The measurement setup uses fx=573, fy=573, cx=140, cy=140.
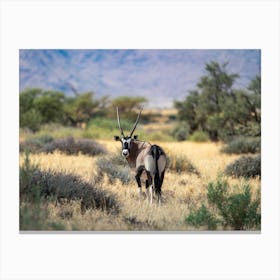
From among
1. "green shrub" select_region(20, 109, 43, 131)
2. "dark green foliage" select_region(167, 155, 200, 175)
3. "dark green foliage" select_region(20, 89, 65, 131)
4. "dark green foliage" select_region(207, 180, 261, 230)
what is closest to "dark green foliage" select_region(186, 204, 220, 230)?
"dark green foliage" select_region(207, 180, 261, 230)

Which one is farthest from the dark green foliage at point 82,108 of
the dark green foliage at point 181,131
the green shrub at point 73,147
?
the green shrub at point 73,147

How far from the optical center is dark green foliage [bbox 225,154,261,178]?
12.7m

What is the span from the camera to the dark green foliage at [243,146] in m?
19.0

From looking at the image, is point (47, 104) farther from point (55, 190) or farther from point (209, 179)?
point (55, 190)

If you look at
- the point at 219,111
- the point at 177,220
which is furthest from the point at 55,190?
the point at 219,111

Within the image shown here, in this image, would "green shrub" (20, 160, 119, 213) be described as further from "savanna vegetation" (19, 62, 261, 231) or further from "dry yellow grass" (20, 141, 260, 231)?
"dry yellow grass" (20, 141, 260, 231)

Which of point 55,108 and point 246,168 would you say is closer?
point 246,168

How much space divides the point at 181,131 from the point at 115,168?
16.0 metres

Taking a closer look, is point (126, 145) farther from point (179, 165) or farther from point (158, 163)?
point (179, 165)

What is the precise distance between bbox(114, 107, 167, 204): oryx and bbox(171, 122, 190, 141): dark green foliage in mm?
17653

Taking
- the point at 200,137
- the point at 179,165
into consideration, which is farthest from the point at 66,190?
the point at 200,137

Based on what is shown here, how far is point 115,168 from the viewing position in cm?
1200
